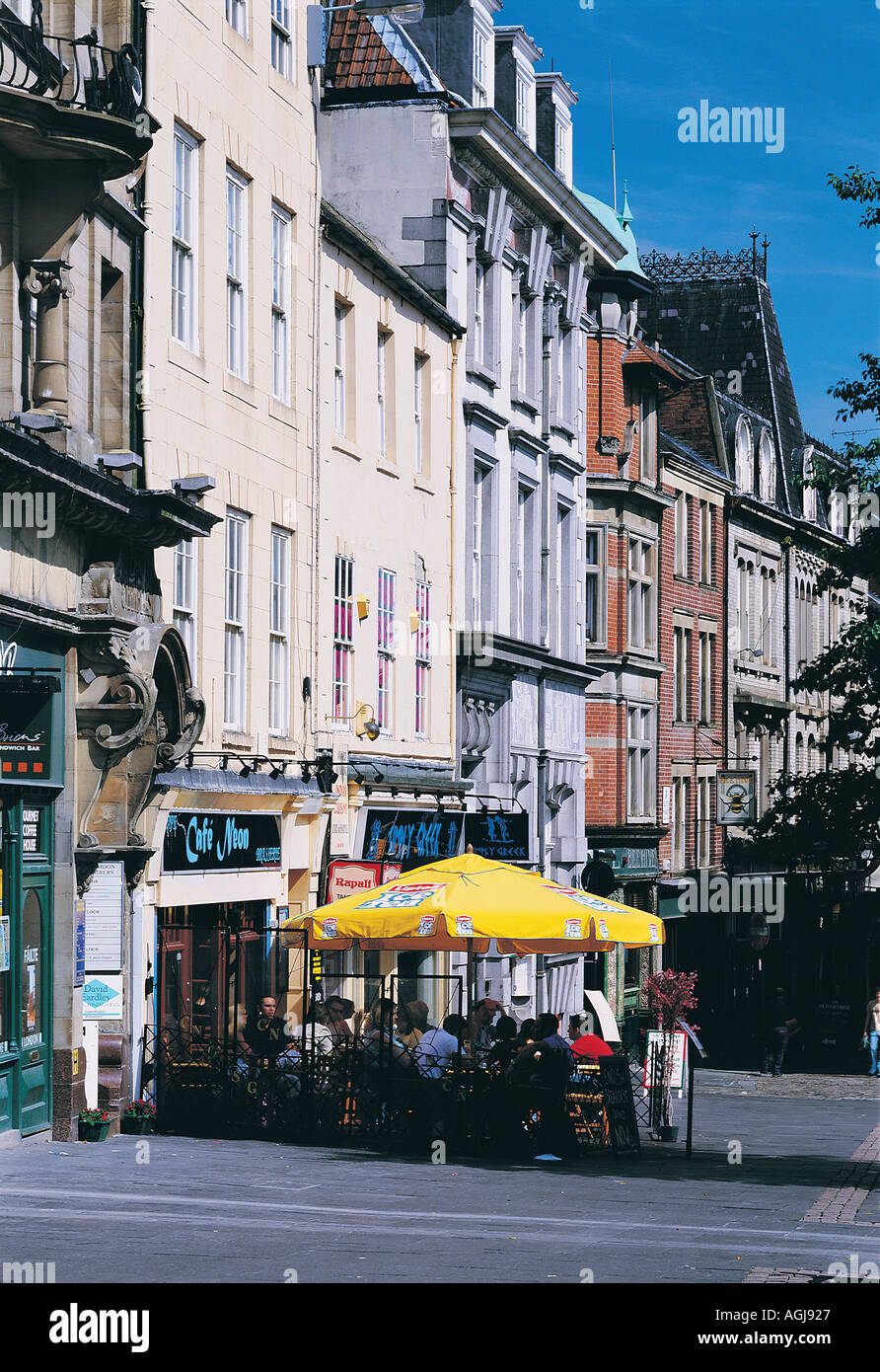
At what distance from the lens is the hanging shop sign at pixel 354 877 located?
2444 centimetres

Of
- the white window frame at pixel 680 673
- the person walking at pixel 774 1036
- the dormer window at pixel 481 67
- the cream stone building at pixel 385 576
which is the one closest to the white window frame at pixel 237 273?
the cream stone building at pixel 385 576

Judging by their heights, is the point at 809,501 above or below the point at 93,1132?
above

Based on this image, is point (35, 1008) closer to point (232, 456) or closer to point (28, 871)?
point (28, 871)

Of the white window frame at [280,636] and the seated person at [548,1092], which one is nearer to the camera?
the seated person at [548,1092]

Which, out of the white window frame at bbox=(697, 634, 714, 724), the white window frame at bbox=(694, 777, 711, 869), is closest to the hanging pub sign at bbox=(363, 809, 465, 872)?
the white window frame at bbox=(694, 777, 711, 869)

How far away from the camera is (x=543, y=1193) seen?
16078 mm

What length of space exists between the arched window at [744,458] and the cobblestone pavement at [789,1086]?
19404 millimetres

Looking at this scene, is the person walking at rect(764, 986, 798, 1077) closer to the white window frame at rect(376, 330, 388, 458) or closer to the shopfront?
the white window frame at rect(376, 330, 388, 458)

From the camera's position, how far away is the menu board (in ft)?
64.5

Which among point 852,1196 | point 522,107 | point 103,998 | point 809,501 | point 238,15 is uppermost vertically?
point 522,107

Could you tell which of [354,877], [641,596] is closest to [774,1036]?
[641,596]

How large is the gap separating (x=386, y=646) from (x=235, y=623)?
631 centimetres

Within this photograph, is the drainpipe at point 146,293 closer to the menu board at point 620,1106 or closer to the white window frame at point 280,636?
the white window frame at point 280,636

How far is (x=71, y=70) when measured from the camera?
18188 millimetres
